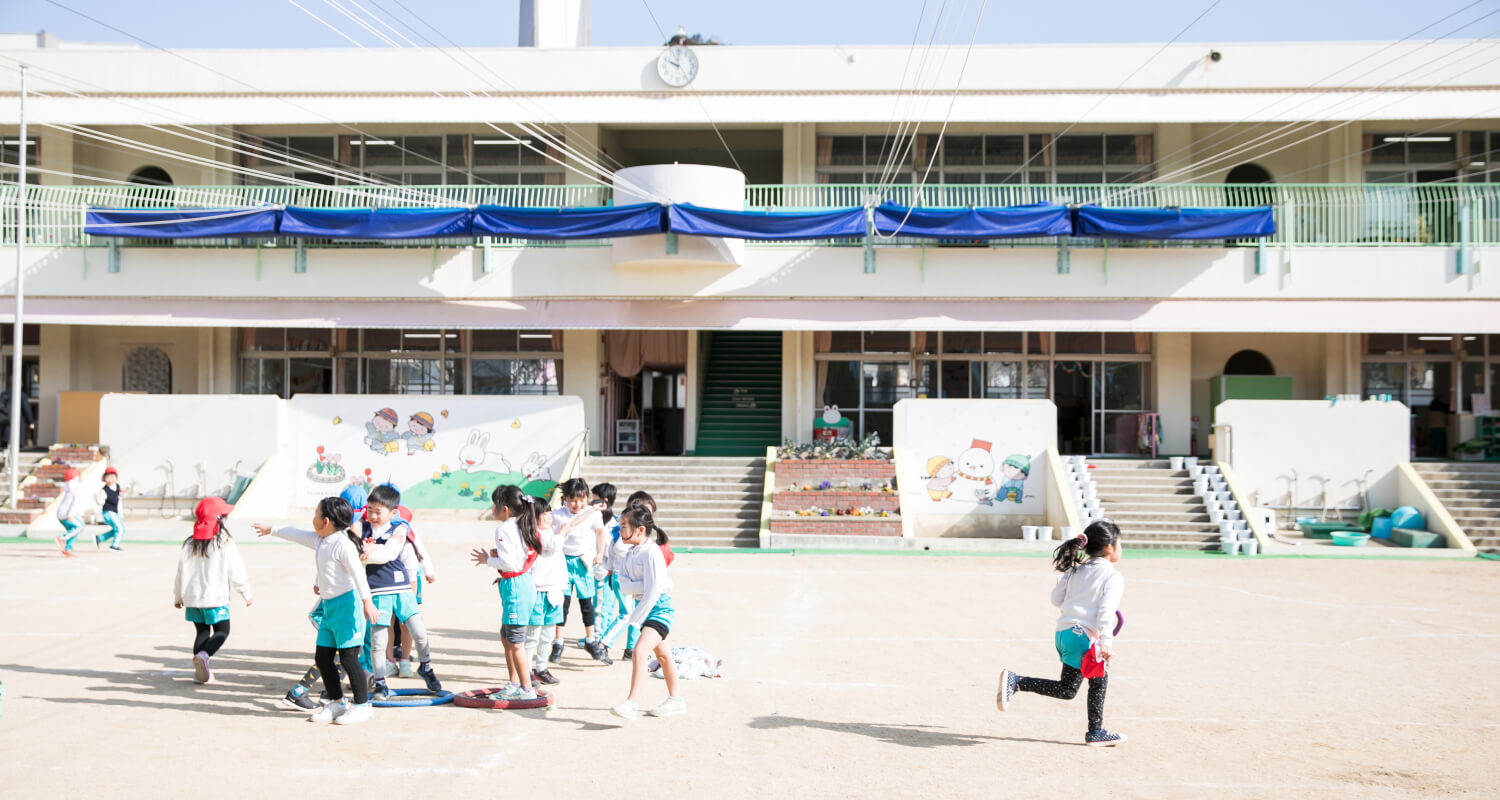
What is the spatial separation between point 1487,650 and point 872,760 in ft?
23.3

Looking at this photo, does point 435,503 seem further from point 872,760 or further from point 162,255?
point 872,760

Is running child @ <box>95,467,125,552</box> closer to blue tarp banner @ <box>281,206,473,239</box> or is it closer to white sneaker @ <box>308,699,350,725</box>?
blue tarp banner @ <box>281,206,473,239</box>

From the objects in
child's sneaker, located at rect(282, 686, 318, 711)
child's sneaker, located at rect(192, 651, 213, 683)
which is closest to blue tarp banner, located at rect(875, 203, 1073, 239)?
child's sneaker, located at rect(192, 651, 213, 683)

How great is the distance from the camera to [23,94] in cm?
2250

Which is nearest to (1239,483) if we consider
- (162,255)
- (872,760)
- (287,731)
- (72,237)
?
(872,760)

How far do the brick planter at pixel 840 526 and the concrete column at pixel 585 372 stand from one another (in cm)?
750

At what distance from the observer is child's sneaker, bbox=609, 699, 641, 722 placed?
7.49m

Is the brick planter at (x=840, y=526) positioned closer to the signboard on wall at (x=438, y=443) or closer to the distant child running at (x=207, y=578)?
the signboard on wall at (x=438, y=443)

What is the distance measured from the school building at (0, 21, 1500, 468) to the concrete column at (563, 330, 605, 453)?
3.0 inches

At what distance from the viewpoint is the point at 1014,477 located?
850 inches

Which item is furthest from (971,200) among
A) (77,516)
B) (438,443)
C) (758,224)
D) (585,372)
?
(77,516)

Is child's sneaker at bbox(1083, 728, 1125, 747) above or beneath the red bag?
beneath

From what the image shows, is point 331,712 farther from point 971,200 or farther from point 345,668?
point 971,200

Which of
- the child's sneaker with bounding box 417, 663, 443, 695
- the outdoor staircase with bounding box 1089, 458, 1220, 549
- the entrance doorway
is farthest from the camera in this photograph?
the entrance doorway
